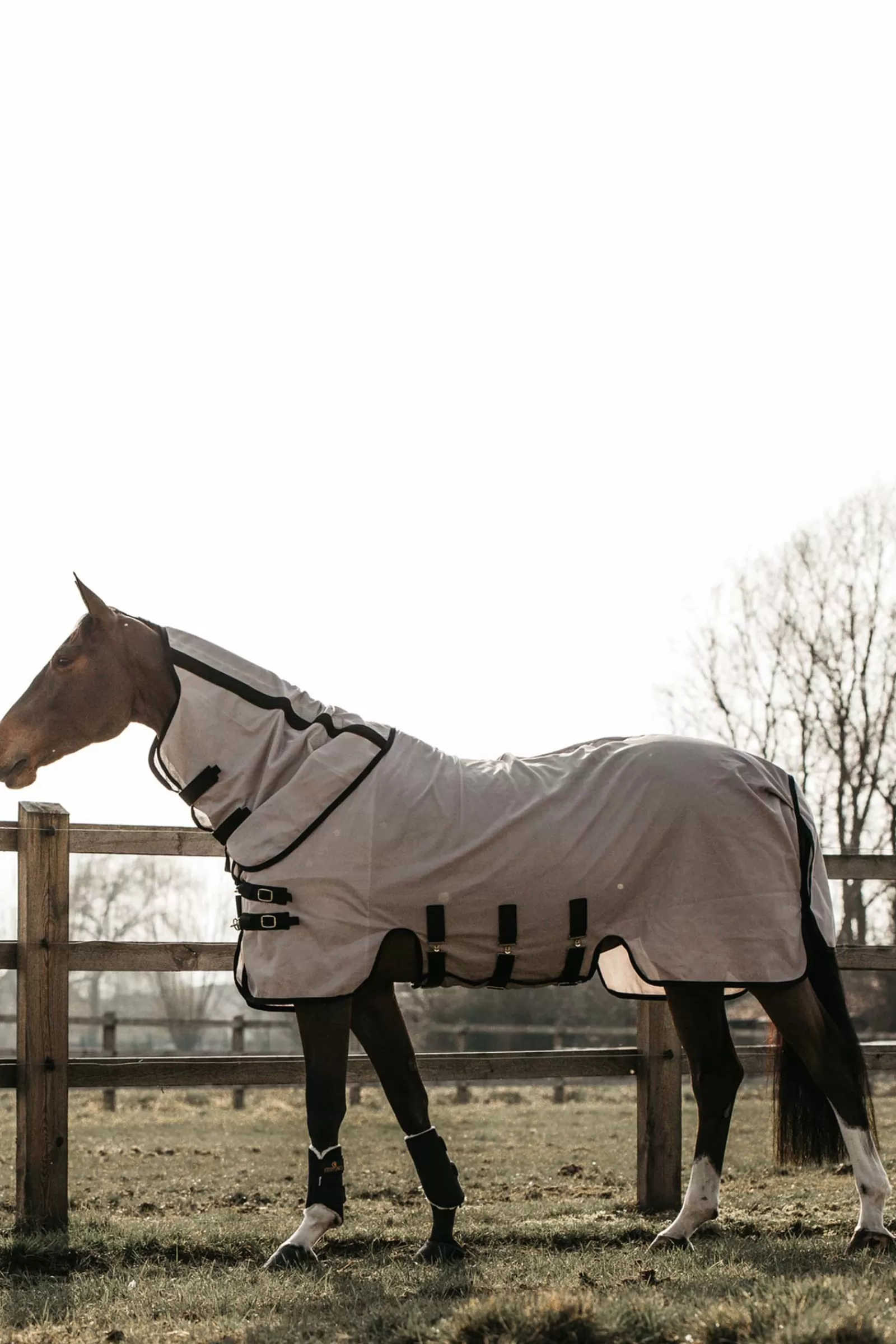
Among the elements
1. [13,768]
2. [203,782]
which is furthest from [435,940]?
[13,768]

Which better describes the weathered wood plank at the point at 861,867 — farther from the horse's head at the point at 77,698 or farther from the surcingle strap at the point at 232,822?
the horse's head at the point at 77,698

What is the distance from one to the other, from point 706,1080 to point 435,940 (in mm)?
1242

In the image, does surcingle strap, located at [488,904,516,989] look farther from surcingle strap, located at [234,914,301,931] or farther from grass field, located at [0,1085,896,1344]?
grass field, located at [0,1085,896,1344]

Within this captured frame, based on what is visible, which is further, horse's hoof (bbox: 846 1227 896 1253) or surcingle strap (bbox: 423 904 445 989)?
surcingle strap (bbox: 423 904 445 989)

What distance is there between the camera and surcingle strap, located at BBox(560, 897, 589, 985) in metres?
4.41

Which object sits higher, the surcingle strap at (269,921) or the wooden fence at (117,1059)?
the surcingle strap at (269,921)

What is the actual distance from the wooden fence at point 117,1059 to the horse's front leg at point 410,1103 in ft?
4.25

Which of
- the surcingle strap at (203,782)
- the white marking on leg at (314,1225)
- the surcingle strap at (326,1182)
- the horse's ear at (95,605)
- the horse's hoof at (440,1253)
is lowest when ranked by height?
the horse's hoof at (440,1253)

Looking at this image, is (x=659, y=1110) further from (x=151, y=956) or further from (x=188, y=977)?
(x=188, y=977)

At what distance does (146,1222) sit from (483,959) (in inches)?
90.1

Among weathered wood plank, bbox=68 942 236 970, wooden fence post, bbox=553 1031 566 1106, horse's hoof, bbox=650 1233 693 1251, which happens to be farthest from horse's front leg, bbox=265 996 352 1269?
wooden fence post, bbox=553 1031 566 1106

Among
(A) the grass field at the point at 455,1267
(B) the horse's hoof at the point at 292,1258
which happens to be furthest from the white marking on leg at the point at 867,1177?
(B) the horse's hoof at the point at 292,1258

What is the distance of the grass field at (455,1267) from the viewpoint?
9.42 ft

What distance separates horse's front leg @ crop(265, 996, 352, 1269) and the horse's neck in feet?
3.88
